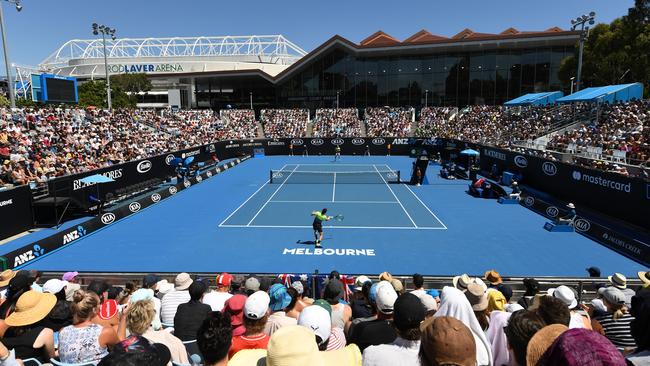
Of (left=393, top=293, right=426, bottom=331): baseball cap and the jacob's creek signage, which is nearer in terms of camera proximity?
(left=393, top=293, right=426, bottom=331): baseball cap

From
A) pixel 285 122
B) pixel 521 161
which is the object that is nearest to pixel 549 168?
pixel 521 161

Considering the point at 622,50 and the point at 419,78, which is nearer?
the point at 622,50

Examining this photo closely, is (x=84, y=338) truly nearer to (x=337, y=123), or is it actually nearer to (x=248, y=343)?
(x=248, y=343)

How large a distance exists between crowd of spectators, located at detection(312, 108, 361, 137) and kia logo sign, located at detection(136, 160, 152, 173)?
33.1 metres

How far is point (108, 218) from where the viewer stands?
827 inches

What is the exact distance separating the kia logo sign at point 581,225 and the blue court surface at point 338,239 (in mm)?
609

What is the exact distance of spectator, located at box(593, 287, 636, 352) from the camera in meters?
5.65

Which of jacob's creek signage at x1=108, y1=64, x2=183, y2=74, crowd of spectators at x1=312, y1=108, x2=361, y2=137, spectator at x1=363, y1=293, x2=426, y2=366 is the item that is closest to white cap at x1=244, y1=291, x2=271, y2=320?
spectator at x1=363, y1=293, x2=426, y2=366

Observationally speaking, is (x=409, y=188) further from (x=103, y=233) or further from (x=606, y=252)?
(x=103, y=233)

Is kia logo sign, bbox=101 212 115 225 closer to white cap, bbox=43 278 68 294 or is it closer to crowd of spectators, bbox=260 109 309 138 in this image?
white cap, bbox=43 278 68 294

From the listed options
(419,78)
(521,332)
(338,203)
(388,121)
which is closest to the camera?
(521,332)

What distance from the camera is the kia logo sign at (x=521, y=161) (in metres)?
30.0

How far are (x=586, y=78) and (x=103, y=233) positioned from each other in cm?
5889

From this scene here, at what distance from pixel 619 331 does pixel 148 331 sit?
6.23 metres
